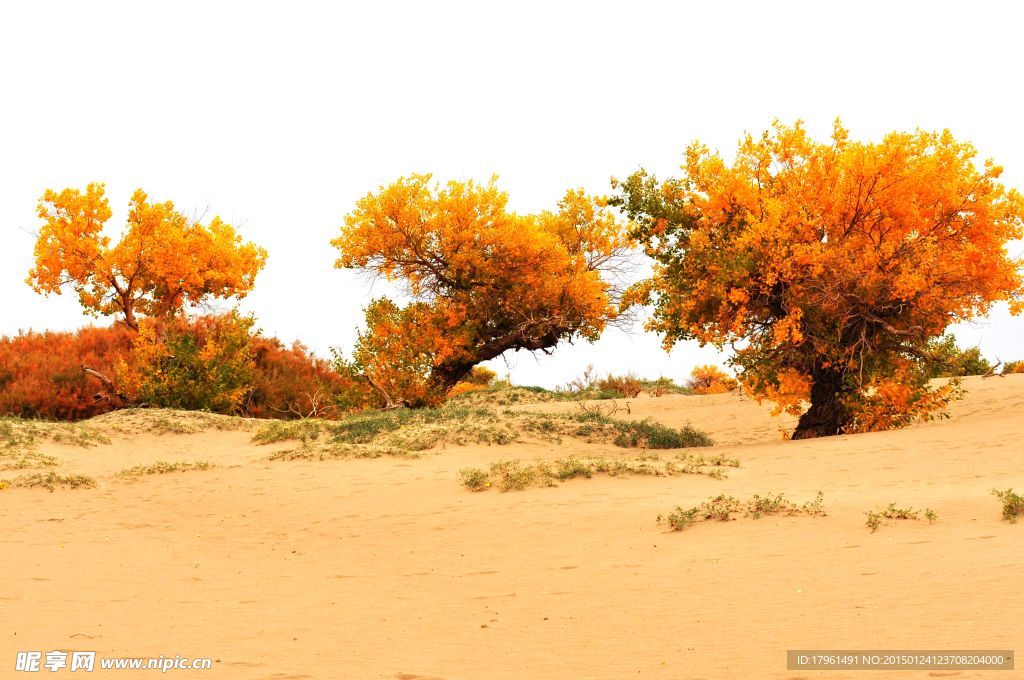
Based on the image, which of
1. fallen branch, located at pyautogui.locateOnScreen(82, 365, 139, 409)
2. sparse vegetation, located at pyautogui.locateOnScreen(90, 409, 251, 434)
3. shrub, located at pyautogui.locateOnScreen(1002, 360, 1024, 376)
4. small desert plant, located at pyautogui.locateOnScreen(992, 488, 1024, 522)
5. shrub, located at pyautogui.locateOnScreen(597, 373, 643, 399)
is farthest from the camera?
shrub, located at pyautogui.locateOnScreen(597, 373, 643, 399)

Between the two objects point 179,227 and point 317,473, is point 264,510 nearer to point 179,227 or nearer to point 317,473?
point 317,473

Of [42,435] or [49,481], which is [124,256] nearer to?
[42,435]

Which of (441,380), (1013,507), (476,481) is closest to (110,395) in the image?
(441,380)

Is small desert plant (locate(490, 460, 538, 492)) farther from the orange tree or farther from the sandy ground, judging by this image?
the orange tree

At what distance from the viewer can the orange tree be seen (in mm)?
17266

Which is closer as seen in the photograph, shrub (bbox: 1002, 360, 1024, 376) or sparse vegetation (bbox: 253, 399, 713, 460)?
sparse vegetation (bbox: 253, 399, 713, 460)

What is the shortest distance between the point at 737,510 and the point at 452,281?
16.5m

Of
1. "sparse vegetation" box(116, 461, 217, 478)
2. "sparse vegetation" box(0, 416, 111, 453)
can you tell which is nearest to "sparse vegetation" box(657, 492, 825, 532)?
"sparse vegetation" box(116, 461, 217, 478)

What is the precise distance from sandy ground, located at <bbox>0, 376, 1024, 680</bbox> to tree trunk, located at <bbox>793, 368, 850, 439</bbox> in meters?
3.44

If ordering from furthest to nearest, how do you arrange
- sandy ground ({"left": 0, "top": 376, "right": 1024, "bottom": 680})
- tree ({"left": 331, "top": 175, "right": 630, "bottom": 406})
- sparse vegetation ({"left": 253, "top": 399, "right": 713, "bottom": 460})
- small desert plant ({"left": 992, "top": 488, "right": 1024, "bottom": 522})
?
tree ({"left": 331, "top": 175, "right": 630, "bottom": 406}) → sparse vegetation ({"left": 253, "top": 399, "right": 713, "bottom": 460}) → small desert plant ({"left": 992, "top": 488, "right": 1024, "bottom": 522}) → sandy ground ({"left": 0, "top": 376, "right": 1024, "bottom": 680})

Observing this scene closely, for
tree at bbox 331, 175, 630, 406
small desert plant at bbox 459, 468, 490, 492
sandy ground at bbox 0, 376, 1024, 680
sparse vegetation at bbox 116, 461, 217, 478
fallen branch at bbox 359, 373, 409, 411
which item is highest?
tree at bbox 331, 175, 630, 406

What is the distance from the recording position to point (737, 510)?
993 cm

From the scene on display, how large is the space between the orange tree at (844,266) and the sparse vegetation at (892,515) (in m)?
8.14

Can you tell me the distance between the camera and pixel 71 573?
30.3 ft
